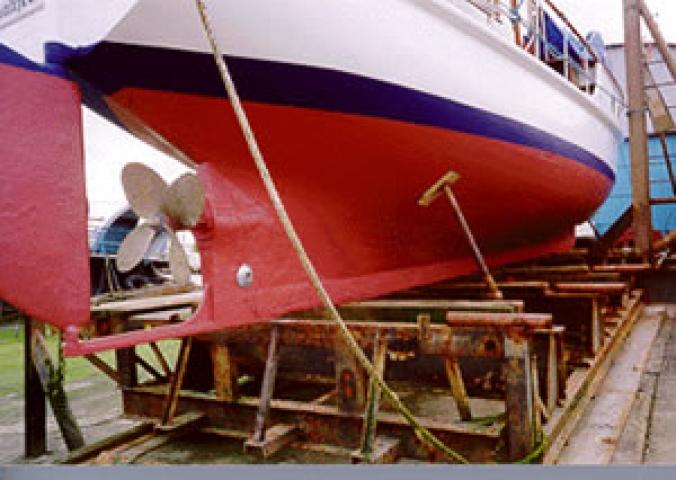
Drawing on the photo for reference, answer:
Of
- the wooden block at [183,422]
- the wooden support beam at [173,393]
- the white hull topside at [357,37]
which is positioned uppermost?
the white hull topside at [357,37]

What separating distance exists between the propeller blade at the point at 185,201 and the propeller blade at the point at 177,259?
73 millimetres

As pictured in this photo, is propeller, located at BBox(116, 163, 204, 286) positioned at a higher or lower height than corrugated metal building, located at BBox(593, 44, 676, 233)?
lower

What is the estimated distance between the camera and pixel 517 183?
2.89m

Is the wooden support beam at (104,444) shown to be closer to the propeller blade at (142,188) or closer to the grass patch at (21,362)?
the propeller blade at (142,188)

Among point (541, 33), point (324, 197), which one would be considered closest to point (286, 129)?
point (324, 197)

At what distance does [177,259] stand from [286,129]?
61cm

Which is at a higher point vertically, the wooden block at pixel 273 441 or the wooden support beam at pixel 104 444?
the wooden block at pixel 273 441

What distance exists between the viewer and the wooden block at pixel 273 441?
1.93 meters

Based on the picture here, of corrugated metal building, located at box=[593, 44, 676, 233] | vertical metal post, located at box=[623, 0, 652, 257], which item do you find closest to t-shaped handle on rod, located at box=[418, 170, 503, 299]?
vertical metal post, located at box=[623, 0, 652, 257]

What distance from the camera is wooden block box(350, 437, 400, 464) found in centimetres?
177

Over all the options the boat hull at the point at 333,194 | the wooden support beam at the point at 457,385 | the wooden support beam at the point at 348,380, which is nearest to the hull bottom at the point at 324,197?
the boat hull at the point at 333,194

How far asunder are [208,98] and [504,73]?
1.47 meters

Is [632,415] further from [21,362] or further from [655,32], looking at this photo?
[21,362]

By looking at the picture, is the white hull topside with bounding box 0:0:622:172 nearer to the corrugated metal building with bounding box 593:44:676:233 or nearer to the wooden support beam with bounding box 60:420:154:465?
the wooden support beam with bounding box 60:420:154:465
